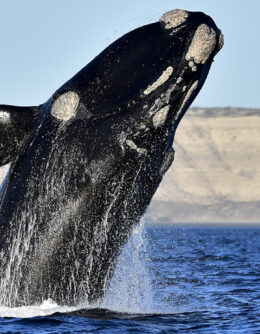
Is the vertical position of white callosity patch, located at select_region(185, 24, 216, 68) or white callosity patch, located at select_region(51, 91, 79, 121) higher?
white callosity patch, located at select_region(185, 24, 216, 68)

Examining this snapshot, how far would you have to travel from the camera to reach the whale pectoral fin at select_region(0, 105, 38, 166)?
34.7 ft

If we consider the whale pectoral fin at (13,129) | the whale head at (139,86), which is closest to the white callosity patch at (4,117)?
the whale pectoral fin at (13,129)

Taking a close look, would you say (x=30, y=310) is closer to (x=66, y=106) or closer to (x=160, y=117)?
(x=66, y=106)

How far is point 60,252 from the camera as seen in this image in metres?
10.6

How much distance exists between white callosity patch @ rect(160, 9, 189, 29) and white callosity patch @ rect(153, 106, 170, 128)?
3.51 feet

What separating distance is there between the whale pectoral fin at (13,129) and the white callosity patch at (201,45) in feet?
7.13

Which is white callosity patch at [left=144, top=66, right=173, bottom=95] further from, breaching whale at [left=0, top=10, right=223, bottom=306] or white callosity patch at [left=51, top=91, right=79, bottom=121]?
white callosity patch at [left=51, top=91, right=79, bottom=121]

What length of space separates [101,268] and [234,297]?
225 inches

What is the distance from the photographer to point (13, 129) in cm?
1062

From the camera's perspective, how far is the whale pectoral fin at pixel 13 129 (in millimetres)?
10562

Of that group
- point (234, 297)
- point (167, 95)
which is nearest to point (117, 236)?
point (167, 95)

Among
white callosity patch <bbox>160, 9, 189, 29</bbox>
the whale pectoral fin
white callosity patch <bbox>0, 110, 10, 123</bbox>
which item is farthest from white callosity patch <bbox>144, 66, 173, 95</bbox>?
white callosity patch <bbox>0, 110, 10, 123</bbox>

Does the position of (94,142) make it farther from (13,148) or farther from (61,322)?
(61,322)

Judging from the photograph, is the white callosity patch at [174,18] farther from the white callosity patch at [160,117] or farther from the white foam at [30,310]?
the white foam at [30,310]
